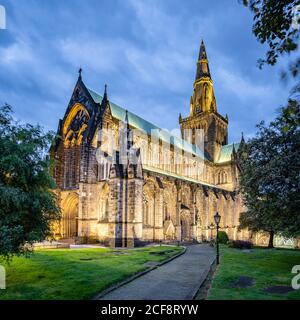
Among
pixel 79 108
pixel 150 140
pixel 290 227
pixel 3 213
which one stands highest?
pixel 79 108

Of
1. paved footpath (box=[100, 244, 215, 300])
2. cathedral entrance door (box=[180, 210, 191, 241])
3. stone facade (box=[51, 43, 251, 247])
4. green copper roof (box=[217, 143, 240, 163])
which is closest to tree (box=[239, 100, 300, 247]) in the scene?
paved footpath (box=[100, 244, 215, 300])

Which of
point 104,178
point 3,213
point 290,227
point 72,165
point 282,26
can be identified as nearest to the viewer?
point 282,26

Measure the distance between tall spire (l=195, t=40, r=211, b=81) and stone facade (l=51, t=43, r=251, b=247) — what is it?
2277cm

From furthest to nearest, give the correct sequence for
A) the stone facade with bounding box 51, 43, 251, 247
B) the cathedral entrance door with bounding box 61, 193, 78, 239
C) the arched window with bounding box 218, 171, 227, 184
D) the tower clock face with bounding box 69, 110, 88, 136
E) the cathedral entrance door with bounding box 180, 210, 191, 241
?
the arched window with bounding box 218, 171, 227, 184 < the cathedral entrance door with bounding box 180, 210, 191, 241 < the tower clock face with bounding box 69, 110, 88, 136 < the cathedral entrance door with bounding box 61, 193, 78, 239 < the stone facade with bounding box 51, 43, 251, 247

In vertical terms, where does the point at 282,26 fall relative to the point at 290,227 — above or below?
above

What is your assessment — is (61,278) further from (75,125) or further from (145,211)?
(75,125)

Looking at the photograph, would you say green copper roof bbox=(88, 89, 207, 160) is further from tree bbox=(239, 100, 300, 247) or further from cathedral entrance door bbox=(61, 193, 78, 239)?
tree bbox=(239, 100, 300, 247)

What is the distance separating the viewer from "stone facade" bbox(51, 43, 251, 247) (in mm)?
28594

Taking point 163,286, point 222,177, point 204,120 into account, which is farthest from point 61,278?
point 204,120

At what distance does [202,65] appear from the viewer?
205 ft

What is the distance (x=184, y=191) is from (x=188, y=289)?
29.1 meters
